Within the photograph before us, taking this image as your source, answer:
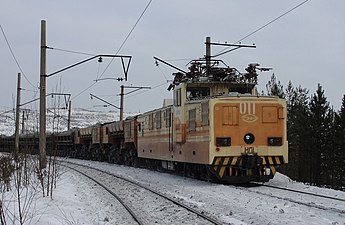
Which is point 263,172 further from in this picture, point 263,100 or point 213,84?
point 213,84

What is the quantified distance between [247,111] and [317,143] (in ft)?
111

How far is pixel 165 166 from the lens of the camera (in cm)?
2192

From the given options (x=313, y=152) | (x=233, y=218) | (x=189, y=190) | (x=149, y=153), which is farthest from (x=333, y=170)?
(x=233, y=218)

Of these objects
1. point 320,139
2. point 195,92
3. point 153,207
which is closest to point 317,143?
point 320,139

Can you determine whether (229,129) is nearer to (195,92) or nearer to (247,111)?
(247,111)

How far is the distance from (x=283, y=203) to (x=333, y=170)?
3533cm

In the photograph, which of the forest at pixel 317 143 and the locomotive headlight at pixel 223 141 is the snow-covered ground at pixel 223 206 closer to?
the locomotive headlight at pixel 223 141

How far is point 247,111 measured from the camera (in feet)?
51.1

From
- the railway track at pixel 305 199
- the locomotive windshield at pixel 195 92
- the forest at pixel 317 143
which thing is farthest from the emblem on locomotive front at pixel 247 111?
the forest at pixel 317 143

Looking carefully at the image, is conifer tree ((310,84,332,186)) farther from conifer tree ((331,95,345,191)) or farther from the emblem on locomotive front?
the emblem on locomotive front

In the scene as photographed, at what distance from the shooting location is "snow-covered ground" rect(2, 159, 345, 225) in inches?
369

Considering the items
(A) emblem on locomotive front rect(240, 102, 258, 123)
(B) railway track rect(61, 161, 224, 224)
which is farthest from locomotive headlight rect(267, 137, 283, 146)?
(B) railway track rect(61, 161, 224, 224)

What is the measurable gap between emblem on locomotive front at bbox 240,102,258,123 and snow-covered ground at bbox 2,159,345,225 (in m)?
2.23

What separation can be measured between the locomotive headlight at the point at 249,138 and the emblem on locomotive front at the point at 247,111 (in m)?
0.45
